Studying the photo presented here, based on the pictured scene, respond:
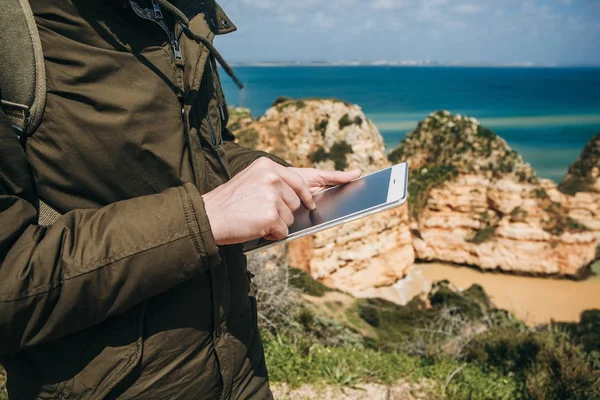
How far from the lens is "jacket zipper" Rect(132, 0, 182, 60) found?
108cm

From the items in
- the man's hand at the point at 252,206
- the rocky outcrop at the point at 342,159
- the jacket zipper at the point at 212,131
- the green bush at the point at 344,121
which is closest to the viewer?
the man's hand at the point at 252,206

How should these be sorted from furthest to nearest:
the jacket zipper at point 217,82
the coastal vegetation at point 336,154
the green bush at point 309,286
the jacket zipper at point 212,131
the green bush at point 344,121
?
the green bush at point 344,121
the coastal vegetation at point 336,154
the green bush at point 309,286
the jacket zipper at point 217,82
the jacket zipper at point 212,131

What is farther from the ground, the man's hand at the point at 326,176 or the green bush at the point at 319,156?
the man's hand at the point at 326,176

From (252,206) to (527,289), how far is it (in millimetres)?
19098

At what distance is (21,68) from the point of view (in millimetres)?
903

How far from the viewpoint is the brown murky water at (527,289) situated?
642 inches

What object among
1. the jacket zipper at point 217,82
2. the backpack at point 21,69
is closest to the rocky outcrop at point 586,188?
the jacket zipper at point 217,82

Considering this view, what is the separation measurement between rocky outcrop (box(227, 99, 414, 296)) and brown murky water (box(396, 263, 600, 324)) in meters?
1.71

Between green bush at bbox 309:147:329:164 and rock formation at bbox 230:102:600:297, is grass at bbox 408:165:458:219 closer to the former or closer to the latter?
rock formation at bbox 230:102:600:297

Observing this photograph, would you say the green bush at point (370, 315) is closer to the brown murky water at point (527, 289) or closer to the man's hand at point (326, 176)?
the brown murky water at point (527, 289)

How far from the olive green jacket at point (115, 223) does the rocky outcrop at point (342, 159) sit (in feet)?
43.0

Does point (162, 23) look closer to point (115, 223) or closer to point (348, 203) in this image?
point (115, 223)

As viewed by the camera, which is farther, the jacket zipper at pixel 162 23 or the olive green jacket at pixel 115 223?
Result: the jacket zipper at pixel 162 23

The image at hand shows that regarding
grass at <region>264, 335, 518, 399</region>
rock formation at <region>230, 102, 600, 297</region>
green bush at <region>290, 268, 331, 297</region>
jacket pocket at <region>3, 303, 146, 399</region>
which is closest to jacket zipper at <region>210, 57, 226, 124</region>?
jacket pocket at <region>3, 303, 146, 399</region>
